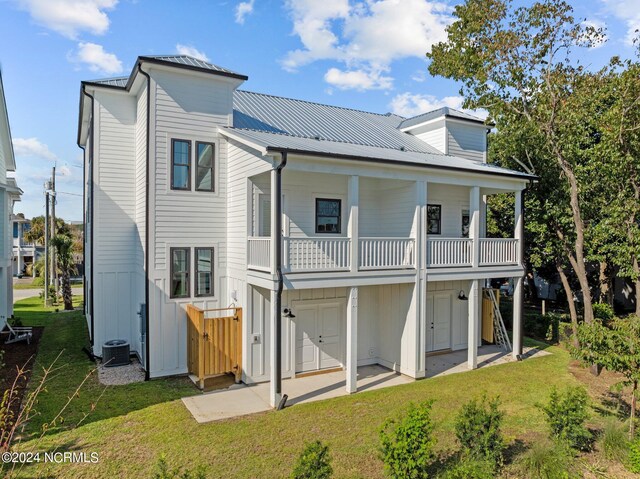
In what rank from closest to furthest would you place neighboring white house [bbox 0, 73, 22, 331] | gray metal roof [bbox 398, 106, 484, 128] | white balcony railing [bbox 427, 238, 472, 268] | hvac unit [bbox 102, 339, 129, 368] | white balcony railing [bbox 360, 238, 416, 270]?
white balcony railing [bbox 360, 238, 416, 270], hvac unit [bbox 102, 339, 129, 368], white balcony railing [bbox 427, 238, 472, 268], neighboring white house [bbox 0, 73, 22, 331], gray metal roof [bbox 398, 106, 484, 128]

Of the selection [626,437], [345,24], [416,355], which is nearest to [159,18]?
[345,24]

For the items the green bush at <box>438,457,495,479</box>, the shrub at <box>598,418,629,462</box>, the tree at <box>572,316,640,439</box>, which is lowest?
the shrub at <box>598,418,629,462</box>

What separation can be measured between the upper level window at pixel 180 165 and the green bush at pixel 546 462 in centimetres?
1038

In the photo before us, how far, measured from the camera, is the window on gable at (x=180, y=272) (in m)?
12.1

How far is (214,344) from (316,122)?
353 inches

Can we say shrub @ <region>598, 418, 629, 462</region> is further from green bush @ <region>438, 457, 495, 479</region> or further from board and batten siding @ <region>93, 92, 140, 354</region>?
board and batten siding @ <region>93, 92, 140, 354</region>

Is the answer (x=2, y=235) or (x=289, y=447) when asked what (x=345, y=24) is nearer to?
(x=289, y=447)

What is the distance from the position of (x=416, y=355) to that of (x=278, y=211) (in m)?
6.10

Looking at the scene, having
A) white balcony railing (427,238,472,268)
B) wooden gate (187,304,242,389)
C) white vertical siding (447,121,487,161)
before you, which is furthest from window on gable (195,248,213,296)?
white vertical siding (447,121,487,161)

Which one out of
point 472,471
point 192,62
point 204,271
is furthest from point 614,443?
point 192,62

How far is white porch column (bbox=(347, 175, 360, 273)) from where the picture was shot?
443 inches

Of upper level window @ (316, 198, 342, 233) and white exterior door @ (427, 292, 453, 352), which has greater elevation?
upper level window @ (316, 198, 342, 233)

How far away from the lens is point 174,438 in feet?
27.1

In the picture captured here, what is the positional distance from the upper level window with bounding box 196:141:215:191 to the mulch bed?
647 cm
